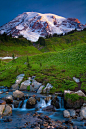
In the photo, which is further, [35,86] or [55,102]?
[35,86]

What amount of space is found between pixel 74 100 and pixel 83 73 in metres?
9.80

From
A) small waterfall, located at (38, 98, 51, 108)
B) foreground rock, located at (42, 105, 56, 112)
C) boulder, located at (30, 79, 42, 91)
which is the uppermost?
boulder, located at (30, 79, 42, 91)

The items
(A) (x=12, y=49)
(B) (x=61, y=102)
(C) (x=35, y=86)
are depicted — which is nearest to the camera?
(B) (x=61, y=102)

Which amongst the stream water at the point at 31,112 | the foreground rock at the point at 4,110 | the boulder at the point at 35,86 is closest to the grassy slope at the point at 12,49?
the boulder at the point at 35,86

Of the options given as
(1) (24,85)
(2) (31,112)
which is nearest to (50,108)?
(2) (31,112)

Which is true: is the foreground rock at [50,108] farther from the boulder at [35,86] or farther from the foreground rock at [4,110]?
the boulder at [35,86]

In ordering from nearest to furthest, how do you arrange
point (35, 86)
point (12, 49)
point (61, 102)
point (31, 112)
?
point (31, 112), point (61, 102), point (35, 86), point (12, 49)

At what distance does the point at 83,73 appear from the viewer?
2220cm

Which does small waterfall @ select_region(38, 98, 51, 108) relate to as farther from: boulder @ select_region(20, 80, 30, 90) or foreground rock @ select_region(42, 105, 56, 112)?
boulder @ select_region(20, 80, 30, 90)

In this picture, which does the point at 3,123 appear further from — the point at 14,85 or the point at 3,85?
the point at 3,85

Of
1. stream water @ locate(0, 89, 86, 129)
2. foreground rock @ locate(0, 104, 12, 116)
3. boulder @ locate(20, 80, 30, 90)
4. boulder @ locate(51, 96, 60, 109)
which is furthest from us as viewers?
boulder @ locate(20, 80, 30, 90)

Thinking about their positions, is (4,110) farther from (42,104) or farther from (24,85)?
(24,85)

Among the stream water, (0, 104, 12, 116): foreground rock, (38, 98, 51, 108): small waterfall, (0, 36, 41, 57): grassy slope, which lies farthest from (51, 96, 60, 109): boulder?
(0, 36, 41, 57): grassy slope

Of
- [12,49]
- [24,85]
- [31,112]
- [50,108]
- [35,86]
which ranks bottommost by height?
[31,112]
